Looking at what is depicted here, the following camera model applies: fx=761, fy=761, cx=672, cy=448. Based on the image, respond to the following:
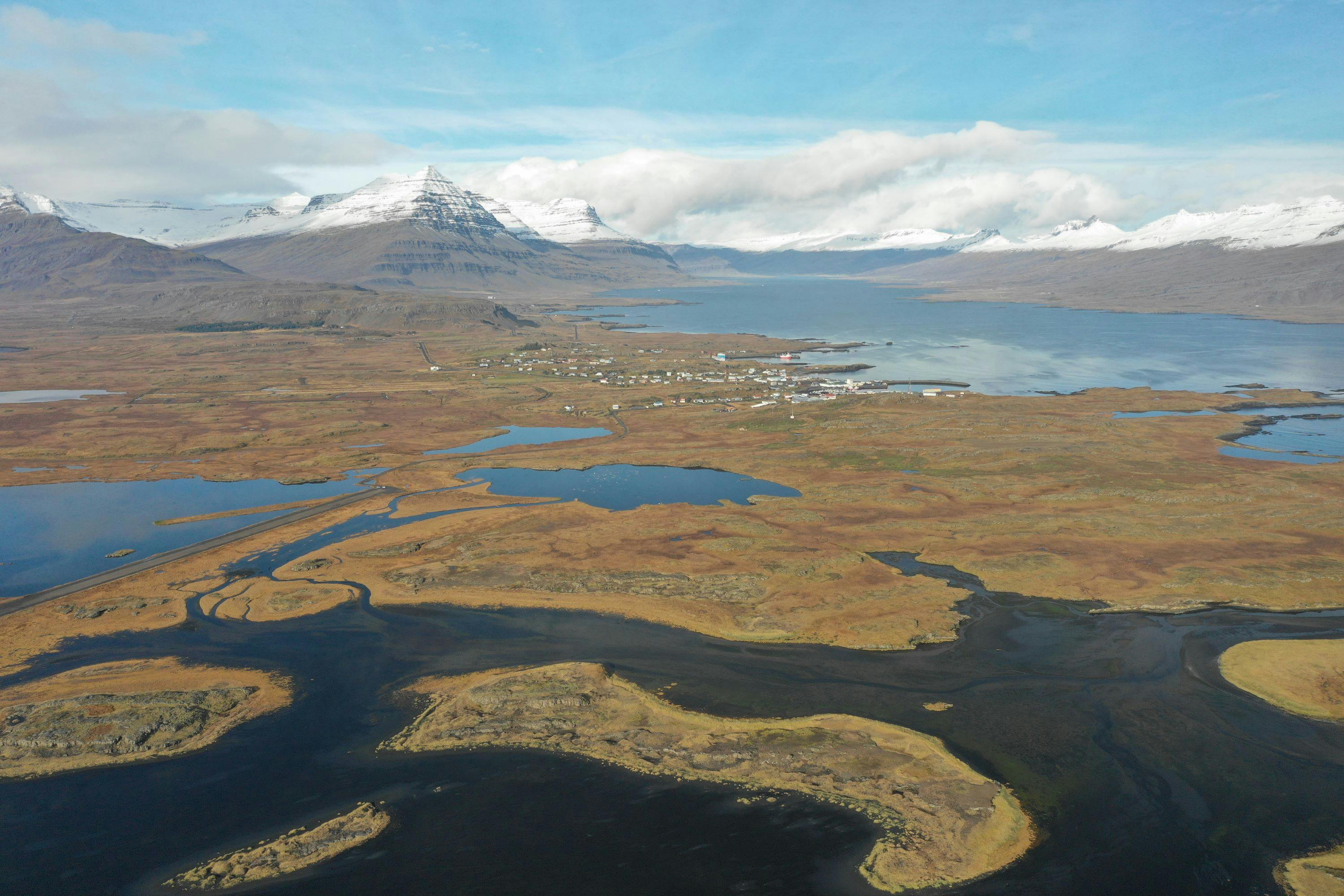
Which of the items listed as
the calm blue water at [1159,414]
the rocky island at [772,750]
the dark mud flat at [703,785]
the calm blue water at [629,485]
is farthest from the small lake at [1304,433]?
the rocky island at [772,750]

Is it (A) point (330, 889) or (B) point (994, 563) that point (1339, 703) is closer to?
(B) point (994, 563)

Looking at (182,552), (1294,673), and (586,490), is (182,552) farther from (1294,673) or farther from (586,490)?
(1294,673)

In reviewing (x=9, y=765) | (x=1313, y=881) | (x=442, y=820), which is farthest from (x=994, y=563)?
(x=9, y=765)

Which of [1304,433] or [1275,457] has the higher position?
[1304,433]

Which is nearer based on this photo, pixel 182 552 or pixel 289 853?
pixel 289 853

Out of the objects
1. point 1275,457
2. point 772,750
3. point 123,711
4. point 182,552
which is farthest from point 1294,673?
point 182,552

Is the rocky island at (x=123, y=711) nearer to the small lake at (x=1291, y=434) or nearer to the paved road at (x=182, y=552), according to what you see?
the paved road at (x=182, y=552)

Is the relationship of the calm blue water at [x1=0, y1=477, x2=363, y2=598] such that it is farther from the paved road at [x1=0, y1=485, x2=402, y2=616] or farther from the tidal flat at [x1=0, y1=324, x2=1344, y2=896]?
the tidal flat at [x1=0, y1=324, x2=1344, y2=896]
